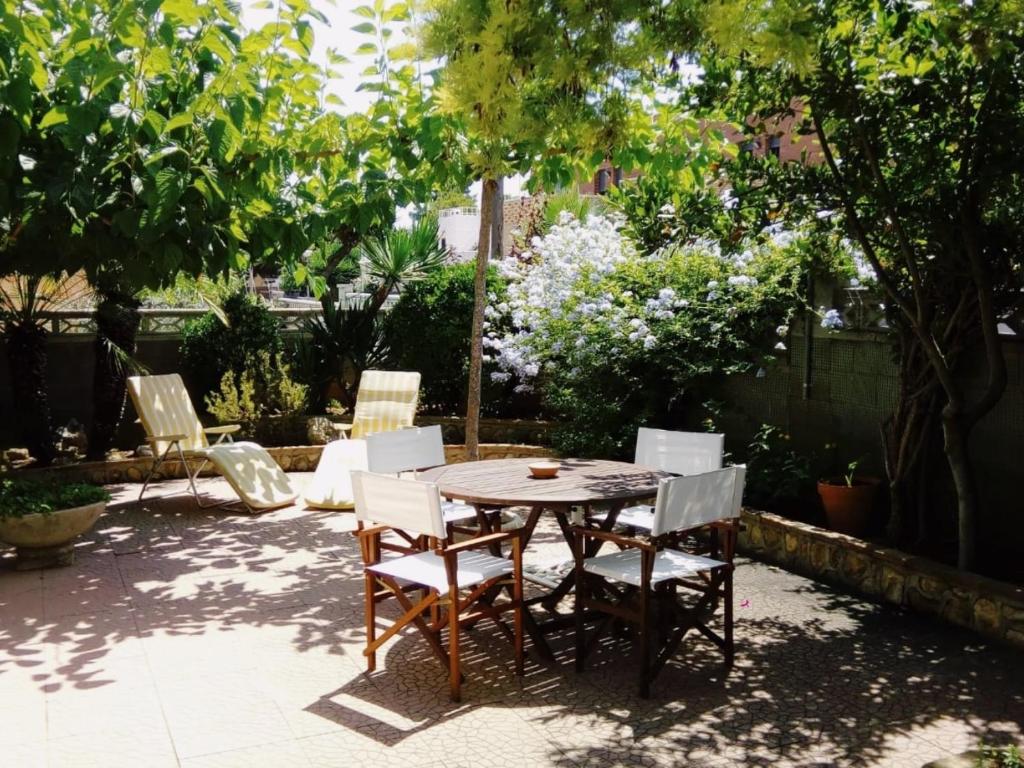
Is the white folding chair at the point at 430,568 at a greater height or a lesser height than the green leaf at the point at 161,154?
lesser

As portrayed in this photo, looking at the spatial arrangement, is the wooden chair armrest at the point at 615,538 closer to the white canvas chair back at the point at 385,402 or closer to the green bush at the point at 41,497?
the green bush at the point at 41,497

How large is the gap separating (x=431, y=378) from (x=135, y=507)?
3523 mm

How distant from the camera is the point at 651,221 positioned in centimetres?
645

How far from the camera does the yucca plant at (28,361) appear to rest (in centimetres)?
870

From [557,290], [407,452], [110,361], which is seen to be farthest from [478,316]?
[110,361]

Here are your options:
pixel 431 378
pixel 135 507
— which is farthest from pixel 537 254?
pixel 135 507

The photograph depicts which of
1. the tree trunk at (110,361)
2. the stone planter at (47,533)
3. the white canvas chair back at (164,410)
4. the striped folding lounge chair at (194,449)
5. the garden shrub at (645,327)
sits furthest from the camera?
the tree trunk at (110,361)

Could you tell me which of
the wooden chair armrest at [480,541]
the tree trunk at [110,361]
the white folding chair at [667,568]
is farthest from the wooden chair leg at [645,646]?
the tree trunk at [110,361]

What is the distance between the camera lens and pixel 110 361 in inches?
346

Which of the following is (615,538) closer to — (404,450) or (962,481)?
(404,450)

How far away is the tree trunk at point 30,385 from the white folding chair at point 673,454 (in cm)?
591

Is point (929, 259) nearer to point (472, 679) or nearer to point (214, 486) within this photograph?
point (472, 679)

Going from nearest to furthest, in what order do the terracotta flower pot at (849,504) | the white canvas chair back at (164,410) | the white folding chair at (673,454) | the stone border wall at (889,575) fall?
the stone border wall at (889,575) → the white folding chair at (673,454) → the terracotta flower pot at (849,504) → the white canvas chair back at (164,410)

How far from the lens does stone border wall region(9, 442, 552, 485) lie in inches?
332
